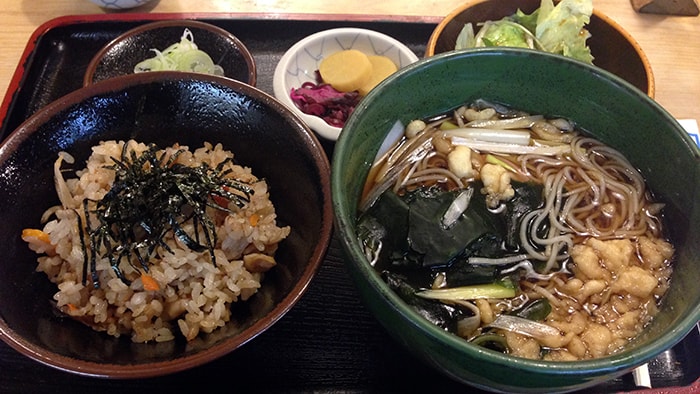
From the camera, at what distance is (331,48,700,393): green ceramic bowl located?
100cm

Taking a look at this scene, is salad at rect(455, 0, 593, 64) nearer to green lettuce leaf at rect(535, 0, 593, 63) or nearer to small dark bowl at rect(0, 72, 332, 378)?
green lettuce leaf at rect(535, 0, 593, 63)

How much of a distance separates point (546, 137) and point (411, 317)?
828 mm

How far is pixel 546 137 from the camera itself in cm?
157

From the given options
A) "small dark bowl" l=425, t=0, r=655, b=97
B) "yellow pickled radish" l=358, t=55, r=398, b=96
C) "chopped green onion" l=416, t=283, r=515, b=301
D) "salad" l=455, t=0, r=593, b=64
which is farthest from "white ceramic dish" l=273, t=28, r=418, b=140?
"chopped green onion" l=416, t=283, r=515, b=301

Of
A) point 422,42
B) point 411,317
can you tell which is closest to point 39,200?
point 411,317

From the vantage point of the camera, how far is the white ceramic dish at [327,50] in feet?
6.97

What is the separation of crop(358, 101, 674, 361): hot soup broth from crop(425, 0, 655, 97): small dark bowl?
0.64 metres

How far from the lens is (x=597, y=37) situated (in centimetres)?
219

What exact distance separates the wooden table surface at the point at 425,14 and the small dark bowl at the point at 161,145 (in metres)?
0.88

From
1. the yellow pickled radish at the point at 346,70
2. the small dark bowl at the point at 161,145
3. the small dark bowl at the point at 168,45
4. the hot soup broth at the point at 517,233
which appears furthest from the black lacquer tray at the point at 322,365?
the small dark bowl at the point at 168,45

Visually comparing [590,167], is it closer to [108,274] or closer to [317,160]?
[317,160]

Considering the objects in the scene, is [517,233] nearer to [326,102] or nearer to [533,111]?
[533,111]

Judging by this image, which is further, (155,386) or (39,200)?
(39,200)

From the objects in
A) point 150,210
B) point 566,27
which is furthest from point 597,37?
point 150,210
